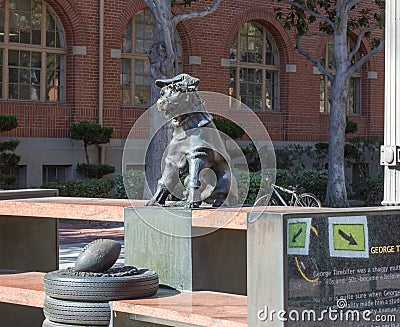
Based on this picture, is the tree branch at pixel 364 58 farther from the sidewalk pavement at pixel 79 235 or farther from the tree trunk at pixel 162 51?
the sidewalk pavement at pixel 79 235

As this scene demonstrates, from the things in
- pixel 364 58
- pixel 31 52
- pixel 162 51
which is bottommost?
pixel 162 51

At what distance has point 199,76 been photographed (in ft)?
87.8

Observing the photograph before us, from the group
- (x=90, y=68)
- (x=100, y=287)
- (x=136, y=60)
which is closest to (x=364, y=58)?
(x=136, y=60)

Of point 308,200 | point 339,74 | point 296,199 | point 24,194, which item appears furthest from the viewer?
point 339,74

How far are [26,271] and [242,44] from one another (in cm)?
2030

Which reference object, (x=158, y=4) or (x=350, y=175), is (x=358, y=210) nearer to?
(x=158, y=4)

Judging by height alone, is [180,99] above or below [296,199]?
above

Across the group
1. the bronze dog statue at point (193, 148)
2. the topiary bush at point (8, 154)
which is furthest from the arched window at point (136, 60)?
the bronze dog statue at point (193, 148)

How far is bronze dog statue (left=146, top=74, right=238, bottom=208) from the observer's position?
738cm

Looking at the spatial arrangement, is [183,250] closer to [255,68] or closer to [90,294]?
[90,294]

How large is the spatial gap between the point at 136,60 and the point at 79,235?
8797 millimetres

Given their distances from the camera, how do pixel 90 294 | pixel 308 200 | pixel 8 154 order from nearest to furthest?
pixel 90 294 → pixel 308 200 → pixel 8 154

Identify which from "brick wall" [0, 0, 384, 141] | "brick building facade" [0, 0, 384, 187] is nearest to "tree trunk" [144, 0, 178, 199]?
"brick building facade" [0, 0, 384, 187]

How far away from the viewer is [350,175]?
3053 centimetres
